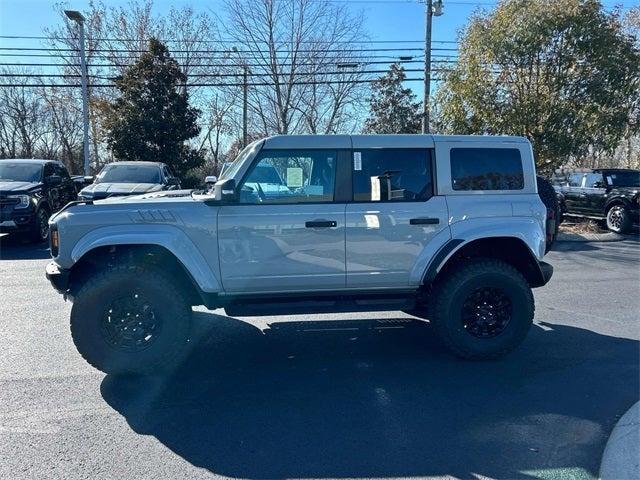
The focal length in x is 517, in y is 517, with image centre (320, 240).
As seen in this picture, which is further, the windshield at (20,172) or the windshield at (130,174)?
the windshield at (130,174)

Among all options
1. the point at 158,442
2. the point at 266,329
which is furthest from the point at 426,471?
the point at 266,329

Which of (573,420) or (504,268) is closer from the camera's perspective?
(573,420)

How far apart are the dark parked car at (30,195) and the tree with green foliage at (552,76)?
10.7m

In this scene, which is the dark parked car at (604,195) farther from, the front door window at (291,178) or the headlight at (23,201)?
the headlight at (23,201)

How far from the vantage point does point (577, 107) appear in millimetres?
13508

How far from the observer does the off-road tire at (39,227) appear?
11.1 metres

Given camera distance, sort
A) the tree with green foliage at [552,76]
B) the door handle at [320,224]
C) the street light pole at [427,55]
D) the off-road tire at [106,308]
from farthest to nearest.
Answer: the street light pole at [427,55] → the tree with green foliage at [552,76] → the door handle at [320,224] → the off-road tire at [106,308]

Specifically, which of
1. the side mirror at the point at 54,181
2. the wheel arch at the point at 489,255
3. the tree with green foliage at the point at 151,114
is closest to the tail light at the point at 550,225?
the wheel arch at the point at 489,255

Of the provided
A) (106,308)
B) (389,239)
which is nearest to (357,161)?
(389,239)

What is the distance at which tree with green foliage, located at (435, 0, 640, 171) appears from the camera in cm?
1302

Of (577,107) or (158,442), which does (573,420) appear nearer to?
(158,442)

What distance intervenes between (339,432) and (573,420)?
1712 mm

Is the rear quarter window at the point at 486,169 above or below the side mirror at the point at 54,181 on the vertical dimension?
below

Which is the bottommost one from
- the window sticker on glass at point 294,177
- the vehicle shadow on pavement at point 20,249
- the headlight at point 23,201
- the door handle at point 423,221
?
the vehicle shadow on pavement at point 20,249
